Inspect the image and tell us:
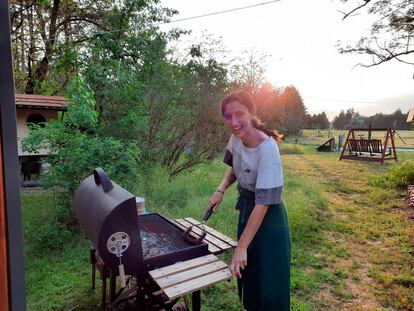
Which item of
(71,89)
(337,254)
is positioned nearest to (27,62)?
(71,89)

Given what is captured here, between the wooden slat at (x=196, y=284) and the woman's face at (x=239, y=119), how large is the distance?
2.72 ft

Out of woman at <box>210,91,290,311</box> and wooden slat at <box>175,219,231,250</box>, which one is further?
wooden slat at <box>175,219,231,250</box>

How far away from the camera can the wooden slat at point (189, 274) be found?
163 cm

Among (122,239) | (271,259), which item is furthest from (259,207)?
(122,239)

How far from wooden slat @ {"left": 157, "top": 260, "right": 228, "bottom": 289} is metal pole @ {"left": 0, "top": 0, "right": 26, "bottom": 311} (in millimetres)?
688

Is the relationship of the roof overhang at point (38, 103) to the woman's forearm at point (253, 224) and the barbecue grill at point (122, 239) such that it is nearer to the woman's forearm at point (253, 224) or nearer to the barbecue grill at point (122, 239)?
the barbecue grill at point (122, 239)

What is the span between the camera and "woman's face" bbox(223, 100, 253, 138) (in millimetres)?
1858

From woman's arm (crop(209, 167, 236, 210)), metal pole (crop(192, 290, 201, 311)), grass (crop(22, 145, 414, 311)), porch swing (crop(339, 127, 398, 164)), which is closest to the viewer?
metal pole (crop(192, 290, 201, 311))

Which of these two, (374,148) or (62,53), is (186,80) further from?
→ (374,148)

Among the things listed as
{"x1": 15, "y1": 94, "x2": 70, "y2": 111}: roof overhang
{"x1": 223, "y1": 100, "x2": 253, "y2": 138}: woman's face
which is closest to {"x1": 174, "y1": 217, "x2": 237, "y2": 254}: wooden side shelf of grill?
{"x1": 223, "y1": 100, "x2": 253, "y2": 138}: woman's face

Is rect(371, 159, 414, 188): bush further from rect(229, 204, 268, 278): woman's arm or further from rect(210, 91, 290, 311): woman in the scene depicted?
rect(229, 204, 268, 278): woman's arm

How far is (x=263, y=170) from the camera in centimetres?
176

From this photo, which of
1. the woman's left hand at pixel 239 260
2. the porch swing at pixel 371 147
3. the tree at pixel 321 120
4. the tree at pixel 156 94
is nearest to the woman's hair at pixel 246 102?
the woman's left hand at pixel 239 260

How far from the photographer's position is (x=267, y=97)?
1117 centimetres
